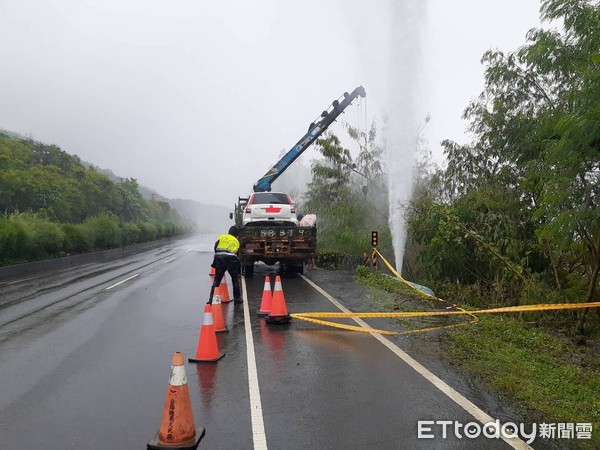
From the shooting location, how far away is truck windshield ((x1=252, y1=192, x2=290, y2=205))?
54.4 feet

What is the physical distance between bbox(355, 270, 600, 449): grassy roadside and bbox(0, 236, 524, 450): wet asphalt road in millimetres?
788

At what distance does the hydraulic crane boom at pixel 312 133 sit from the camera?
21172 millimetres

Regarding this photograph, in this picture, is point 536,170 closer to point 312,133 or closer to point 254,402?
point 254,402

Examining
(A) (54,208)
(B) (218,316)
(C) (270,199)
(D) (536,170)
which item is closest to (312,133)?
(C) (270,199)

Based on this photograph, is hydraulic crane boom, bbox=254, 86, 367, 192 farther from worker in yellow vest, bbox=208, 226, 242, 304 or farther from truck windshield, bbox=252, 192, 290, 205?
worker in yellow vest, bbox=208, 226, 242, 304

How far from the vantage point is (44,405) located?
472 centimetres

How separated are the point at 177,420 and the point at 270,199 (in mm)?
13171

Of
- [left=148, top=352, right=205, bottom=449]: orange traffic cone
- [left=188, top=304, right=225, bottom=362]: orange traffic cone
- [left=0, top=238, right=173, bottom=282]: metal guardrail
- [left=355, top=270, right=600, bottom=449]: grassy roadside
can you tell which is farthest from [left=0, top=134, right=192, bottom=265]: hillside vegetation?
[left=355, top=270, right=600, bottom=449]: grassy roadside

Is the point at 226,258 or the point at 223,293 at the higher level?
the point at 226,258

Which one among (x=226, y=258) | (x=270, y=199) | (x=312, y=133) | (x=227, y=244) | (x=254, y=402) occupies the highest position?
(x=312, y=133)

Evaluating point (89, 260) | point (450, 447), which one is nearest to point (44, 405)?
point (450, 447)

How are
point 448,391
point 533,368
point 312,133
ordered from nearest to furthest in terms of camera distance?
point 448,391, point 533,368, point 312,133

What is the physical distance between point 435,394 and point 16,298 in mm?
11672

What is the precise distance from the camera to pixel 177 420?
3730mm
